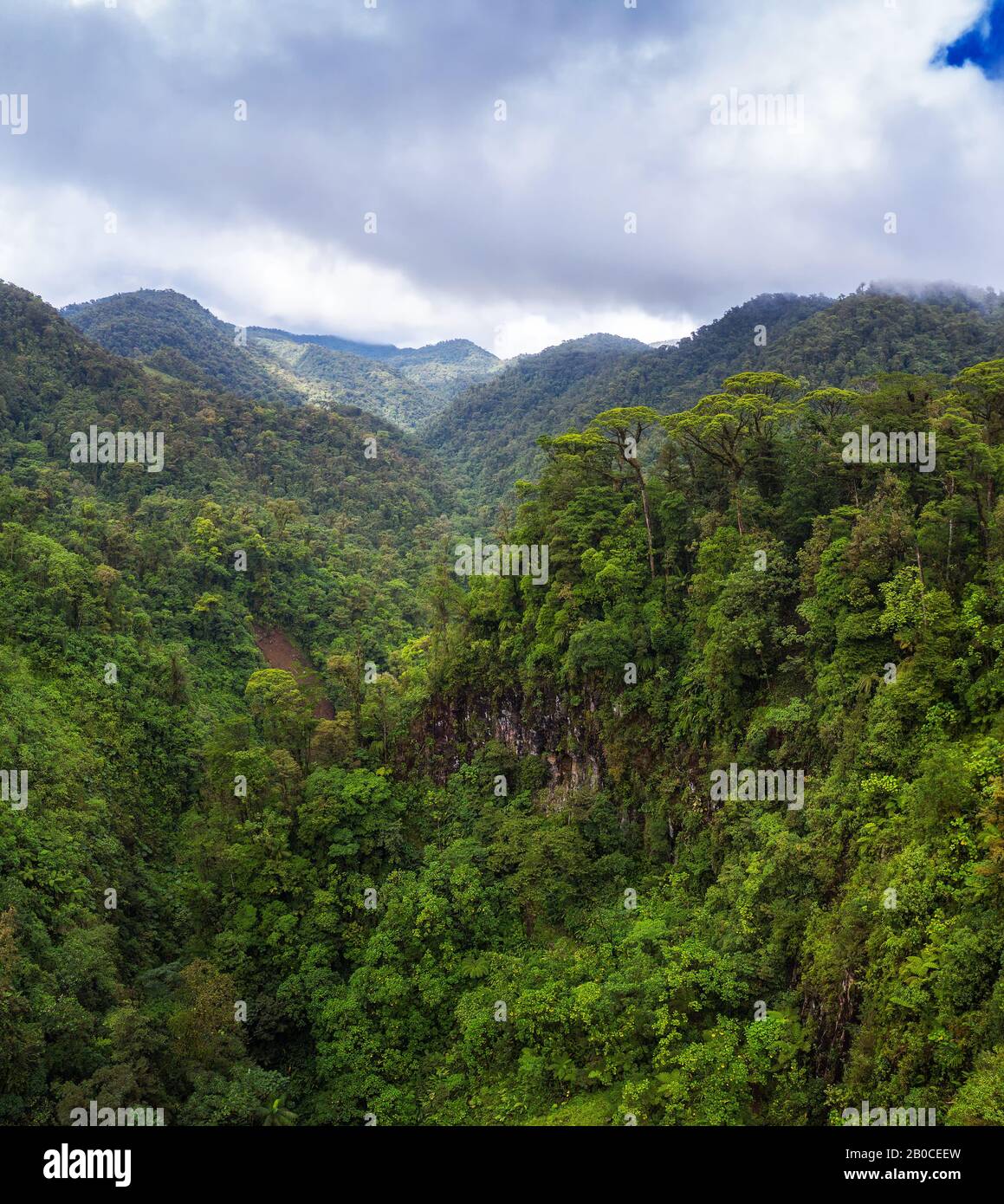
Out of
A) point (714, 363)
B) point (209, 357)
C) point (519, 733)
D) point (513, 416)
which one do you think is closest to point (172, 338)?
point (209, 357)

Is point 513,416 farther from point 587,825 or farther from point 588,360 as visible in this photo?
point 587,825

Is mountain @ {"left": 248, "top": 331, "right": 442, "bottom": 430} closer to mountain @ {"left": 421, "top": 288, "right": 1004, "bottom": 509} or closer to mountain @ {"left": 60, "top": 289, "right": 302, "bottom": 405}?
mountain @ {"left": 60, "top": 289, "right": 302, "bottom": 405}

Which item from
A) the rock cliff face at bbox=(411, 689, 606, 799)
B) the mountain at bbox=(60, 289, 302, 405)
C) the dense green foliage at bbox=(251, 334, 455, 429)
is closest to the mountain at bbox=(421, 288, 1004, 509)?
the rock cliff face at bbox=(411, 689, 606, 799)

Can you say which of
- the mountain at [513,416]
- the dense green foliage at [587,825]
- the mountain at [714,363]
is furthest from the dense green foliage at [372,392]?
the dense green foliage at [587,825]

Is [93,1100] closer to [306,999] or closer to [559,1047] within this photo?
[306,999]
